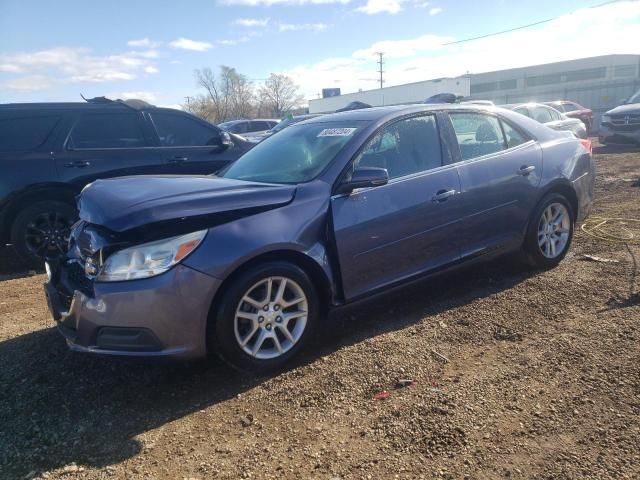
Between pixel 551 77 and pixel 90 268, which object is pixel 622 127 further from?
pixel 551 77

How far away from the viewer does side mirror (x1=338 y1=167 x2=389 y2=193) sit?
132 inches

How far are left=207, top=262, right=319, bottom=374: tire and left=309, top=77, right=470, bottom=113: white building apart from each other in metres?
36.8

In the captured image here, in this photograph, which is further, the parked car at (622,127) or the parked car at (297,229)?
the parked car at (622,127)

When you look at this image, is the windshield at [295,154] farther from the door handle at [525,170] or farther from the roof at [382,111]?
the door handle at [525,170]

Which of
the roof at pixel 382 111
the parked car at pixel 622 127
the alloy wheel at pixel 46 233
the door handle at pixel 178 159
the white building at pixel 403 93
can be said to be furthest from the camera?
the white building at pixel 403 93

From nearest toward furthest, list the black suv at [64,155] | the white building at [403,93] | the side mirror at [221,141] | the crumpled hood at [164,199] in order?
the crumpled hood at [164,199] < the black suv at [64,155] < the side mirror at [221,141] < the white building at [403,93]

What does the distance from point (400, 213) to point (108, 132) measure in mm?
4397

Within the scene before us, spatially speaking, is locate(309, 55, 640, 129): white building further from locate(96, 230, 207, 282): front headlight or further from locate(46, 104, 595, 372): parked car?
locate(96, 230, 207, 282): front headlight

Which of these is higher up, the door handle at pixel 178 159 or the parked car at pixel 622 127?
the door handle at pixel 178 159

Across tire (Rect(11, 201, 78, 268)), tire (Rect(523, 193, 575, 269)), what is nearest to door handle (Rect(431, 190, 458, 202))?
tire (Rect(523, 193, 575, 269))

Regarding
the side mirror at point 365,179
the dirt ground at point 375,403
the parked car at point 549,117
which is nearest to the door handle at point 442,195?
the side mirror at point 365,179

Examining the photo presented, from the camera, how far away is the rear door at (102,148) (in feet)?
19.4

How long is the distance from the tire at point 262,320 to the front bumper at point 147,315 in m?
0.10

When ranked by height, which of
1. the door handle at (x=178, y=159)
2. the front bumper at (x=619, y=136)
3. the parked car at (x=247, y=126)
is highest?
the door handle at (x=178, y=159)
